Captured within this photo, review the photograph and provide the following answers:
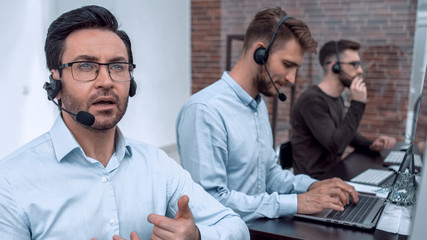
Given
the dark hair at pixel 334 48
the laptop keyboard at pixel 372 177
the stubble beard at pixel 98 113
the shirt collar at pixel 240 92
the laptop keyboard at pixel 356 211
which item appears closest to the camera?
the stubble beard at pixel 98 113

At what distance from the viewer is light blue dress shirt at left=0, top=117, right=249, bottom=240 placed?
828mm

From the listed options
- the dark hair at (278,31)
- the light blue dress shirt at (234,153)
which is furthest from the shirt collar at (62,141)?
the dark hair at (278,31)

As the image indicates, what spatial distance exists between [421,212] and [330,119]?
170 centimetres

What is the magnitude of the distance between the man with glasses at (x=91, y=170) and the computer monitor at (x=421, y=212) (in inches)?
19.1

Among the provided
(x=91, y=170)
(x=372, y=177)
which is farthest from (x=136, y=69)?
(x=91, y=170)

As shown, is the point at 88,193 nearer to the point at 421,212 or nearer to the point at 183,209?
the point at 183,209

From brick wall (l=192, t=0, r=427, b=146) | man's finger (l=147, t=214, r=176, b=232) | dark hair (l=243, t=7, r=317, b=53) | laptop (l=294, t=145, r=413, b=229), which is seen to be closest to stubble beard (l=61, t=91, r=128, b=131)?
man's finger (l=147, t=214, r=176, b=232)

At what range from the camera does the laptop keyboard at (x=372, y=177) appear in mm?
1674

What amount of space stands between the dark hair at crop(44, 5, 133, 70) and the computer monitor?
0.82 m

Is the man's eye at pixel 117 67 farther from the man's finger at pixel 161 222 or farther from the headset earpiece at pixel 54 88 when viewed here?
the man's finger at pixel 161 222

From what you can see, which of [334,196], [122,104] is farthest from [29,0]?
[334,196]

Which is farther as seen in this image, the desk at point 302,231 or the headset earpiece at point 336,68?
the headset earpiece at point 336,68

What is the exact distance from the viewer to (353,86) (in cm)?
243

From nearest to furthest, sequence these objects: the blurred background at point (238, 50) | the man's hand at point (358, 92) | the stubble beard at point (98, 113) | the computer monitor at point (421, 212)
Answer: the computer monitor at point (421, 212)
the stubble beard at point (98, 113)
the man's hand at point (358, 92)
the blurred background at point (238, 50)
